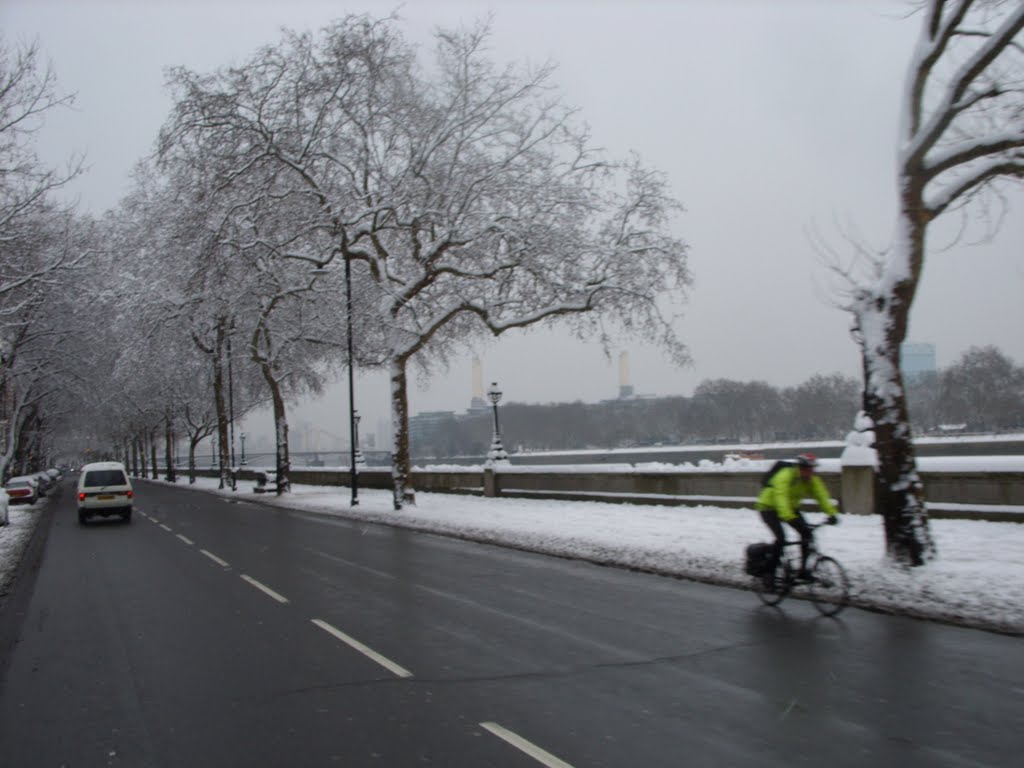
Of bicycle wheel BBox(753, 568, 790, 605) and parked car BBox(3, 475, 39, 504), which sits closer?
bicycle wheel BBox(753, 568, 790, 605)

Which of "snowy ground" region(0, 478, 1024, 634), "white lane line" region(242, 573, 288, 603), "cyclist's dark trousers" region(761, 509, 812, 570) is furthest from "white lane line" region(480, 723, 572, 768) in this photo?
"white lane line" region(242, 573, 288, 603)

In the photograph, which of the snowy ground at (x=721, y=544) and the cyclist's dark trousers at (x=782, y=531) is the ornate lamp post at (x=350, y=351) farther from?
the cyclist's dark trousers at (x=782, y=531)

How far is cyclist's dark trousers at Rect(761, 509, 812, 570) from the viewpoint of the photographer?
9.78m

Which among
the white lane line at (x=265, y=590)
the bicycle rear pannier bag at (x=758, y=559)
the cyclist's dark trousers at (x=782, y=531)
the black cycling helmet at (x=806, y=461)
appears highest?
the black cycling helmet at (x=806, y=461)

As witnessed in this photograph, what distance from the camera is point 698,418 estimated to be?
9119 centimetres

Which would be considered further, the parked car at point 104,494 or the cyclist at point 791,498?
the parked car at point 104,494

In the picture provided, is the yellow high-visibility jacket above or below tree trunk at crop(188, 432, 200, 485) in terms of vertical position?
below

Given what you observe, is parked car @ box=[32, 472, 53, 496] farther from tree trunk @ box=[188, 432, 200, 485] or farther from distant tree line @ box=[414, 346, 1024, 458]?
distant tree line @ box=[414, 346, 1024, 458]

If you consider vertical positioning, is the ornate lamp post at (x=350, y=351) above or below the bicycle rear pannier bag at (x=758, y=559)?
above

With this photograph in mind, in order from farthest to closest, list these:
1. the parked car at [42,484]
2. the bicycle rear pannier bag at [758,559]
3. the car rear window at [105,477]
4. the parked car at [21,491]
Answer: the parked car at [42,484], the parked car at [21,491], the car rear window at [105,477], the bicycle rear pannier bag at [758,559]

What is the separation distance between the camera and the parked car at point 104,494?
26.8 metres

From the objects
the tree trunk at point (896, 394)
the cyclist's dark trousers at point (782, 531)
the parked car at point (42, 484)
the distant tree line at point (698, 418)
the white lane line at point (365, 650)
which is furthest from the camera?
the distant tree line at point (698, 418)

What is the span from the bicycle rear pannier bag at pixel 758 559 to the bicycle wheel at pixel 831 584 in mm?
515

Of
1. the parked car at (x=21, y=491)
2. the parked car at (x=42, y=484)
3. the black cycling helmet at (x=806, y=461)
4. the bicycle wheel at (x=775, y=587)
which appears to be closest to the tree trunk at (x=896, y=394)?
the bicycle wheel at (x=775, y=587)
